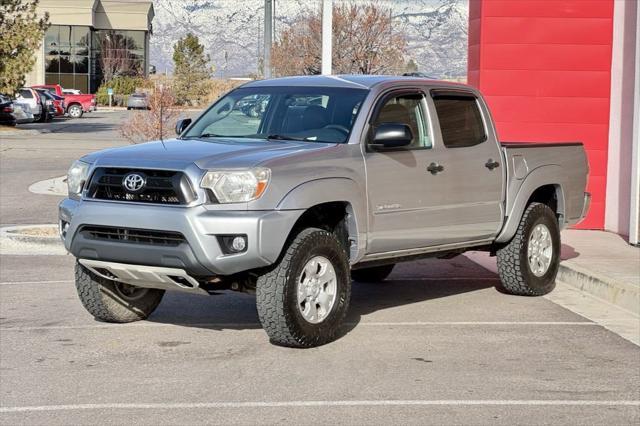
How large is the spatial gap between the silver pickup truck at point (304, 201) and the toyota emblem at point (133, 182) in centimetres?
1

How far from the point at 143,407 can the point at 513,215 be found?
5.13 m

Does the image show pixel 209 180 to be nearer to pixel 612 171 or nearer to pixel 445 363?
pixel 445 363

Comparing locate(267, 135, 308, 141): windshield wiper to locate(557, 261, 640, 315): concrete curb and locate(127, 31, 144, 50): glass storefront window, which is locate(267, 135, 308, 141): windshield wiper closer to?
locate(557, 261, 640, 315): concrete curb

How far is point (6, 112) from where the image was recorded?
166 feet

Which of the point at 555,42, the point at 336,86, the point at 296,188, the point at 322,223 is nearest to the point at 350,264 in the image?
the point at 322,223

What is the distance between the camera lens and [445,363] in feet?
27.3

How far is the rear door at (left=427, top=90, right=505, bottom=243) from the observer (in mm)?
10266

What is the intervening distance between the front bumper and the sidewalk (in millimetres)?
3968

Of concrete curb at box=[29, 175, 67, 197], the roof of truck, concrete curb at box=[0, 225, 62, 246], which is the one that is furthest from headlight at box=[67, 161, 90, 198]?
concrete curb at box=[29, 175, 67, 197]

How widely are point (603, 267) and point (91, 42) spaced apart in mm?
92547

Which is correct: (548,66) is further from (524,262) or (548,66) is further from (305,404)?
(305,404)

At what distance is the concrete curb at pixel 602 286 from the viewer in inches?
428

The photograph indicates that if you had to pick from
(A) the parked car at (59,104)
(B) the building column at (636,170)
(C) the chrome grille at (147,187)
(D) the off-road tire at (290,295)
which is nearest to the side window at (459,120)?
(D) the off-road tire at (290,295)

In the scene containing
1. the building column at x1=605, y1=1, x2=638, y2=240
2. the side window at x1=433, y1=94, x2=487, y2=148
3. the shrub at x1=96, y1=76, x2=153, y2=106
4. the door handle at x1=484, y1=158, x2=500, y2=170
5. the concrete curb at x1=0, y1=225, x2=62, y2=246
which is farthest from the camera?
the shrub at x1=96, y1=76, x2=153, y2=106
